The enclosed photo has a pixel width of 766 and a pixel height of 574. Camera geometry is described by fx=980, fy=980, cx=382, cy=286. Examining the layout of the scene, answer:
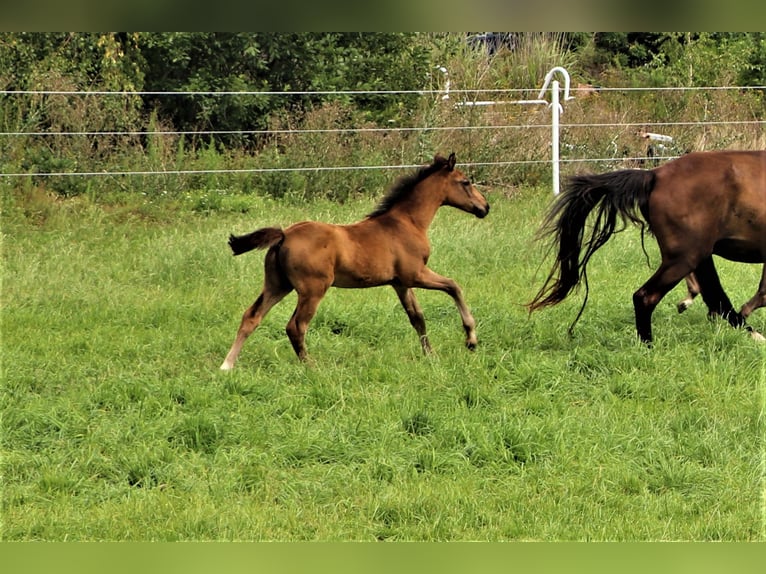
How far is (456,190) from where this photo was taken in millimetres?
7590

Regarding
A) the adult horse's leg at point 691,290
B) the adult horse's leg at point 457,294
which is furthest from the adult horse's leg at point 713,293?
the adult horse's leg at point 457,294

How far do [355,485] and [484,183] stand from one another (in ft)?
29.9

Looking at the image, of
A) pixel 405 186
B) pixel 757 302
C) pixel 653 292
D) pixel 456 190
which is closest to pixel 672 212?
pixel 653 292

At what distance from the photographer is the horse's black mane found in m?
7.45

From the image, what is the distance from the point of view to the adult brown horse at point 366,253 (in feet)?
21.7

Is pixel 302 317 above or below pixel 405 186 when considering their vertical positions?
below

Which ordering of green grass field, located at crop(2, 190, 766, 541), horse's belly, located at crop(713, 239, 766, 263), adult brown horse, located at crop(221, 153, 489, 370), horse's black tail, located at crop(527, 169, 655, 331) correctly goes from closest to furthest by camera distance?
green grass field, located at crop(2, 190, 766, 541) < adult brown horse, located at crop(221, 153, 489, 370) < horse's black tail, located at crop(527, 169, 655, 331) < horse's belly, located at crop(713, 239, 766, 263)

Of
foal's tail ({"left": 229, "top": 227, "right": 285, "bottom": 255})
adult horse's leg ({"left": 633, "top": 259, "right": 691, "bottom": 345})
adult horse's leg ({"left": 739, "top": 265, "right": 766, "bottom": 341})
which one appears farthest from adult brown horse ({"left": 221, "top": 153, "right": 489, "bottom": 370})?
adult horse's leg ({"left": 739, "top": 265, "right": 766, "bottom": 341})

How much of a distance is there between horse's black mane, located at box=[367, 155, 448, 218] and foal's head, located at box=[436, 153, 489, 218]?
0.09 feet

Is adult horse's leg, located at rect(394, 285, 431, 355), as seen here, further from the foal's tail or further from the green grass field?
the foal's tail

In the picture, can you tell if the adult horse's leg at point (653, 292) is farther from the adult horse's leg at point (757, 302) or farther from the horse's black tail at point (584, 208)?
the adult horse's leg at point (757, 302)

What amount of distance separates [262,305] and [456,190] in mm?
1849

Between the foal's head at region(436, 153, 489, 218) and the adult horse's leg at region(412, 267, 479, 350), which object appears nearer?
the adult horse's leg at region(412, 267, 479, 350)

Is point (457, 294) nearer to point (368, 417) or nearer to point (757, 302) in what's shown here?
point (368, 417)
